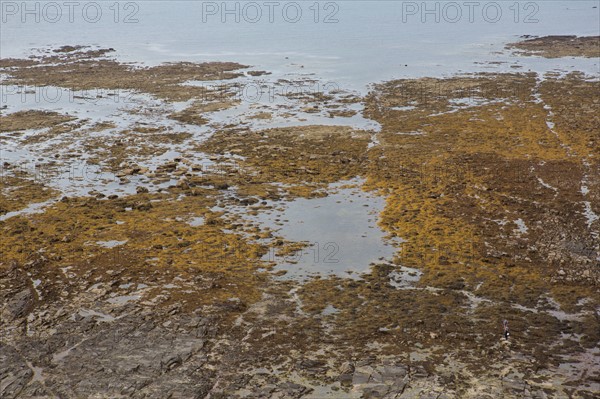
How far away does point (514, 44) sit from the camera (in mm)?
75125

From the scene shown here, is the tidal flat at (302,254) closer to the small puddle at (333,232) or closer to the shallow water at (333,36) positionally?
the small puddle at (333,232)

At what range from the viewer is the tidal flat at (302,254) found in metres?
15.5

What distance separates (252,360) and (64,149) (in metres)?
22.8

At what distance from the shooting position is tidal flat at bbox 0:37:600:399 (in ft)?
51.0

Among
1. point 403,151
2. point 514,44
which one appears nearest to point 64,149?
point 403,151

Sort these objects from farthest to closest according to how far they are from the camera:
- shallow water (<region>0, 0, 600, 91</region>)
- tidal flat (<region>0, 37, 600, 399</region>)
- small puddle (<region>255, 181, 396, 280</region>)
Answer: shallow water (<region>0, 0, 600, 91</region>) → small puddle (<region>255, 181, 396, 280</region>) → tidal flat (<region>0, 37, 600, 399</region>)

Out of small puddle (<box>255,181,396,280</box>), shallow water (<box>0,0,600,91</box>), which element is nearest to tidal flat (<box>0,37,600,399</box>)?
small puddle (<box>255,181,396,280</box>)

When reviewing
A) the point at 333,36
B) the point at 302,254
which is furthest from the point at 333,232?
the point at 333,36

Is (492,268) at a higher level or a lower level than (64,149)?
lower

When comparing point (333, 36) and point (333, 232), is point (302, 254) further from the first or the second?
point (333, 36)

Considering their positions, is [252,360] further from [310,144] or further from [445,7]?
[445,7]

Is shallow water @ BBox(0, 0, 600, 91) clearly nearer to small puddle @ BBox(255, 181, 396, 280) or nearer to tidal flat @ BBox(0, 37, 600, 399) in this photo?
tidal flat @ BBox(0, 37, 600, 399)

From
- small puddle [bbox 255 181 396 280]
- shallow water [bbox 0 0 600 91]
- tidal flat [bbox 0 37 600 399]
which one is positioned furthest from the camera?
shallow water [bbox 0 0 600 91]

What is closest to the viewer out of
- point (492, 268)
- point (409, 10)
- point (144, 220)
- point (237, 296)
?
point (237, 296)
